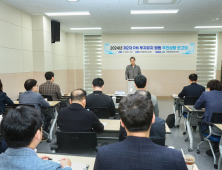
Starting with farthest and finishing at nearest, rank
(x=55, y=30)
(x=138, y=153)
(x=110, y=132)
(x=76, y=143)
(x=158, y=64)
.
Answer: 1. (x=158, y=64)
2. (x=55, y=30)
3. (x=110, y=132)
4. (x=76, y=143)
5. (x=138, y=153)

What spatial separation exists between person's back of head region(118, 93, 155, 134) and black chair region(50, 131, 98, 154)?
1.07 m

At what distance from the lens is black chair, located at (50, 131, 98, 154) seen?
2.05 meters

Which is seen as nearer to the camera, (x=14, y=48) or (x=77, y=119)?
(x=77, y=119)

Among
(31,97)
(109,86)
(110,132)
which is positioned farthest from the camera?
(109,86)

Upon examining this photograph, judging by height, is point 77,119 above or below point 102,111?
above

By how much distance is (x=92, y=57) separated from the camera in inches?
378

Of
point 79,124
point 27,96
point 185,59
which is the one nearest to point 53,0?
point 27,96

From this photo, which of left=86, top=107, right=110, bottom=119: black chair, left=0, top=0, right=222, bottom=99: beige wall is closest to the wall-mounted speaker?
left=0, top=0, right=222, bottom=99: beige wall

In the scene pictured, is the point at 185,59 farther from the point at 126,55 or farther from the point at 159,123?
the point at 159,123

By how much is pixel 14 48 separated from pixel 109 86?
5084mm

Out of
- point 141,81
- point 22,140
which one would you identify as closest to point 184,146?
point 141,81

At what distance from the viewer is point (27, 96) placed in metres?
3.71

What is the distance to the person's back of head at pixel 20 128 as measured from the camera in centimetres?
108

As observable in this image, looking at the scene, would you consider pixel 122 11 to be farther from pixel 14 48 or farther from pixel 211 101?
pixel 211 101
